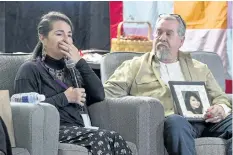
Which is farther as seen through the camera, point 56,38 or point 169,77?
point 169,77

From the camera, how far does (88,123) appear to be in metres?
3.38

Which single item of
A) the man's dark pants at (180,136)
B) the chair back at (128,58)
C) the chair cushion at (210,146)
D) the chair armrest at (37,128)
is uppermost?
the chair back at (128,58)

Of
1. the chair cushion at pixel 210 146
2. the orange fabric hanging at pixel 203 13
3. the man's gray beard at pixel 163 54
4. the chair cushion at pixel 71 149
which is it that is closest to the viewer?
the chair cushion at pixel 71 149

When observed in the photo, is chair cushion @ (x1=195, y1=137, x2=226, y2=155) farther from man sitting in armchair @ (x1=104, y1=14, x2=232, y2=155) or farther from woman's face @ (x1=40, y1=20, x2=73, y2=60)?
woman's face @ (x1=40, y1=20, x2=73, y2=60)

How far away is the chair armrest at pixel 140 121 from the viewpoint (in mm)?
3184

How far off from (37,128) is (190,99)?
100cm

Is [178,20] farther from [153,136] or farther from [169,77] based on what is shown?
[153,136]

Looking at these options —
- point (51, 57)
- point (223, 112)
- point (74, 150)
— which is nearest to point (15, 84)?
point (51, 57)

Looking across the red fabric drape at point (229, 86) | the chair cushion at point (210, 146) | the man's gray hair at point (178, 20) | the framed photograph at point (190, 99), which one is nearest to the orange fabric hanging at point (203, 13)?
the red fabric drape at point (229, 86)

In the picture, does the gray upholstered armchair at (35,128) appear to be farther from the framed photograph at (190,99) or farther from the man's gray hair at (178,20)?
the man's gray hair at (178,20)

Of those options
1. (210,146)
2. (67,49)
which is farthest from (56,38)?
(210,146)

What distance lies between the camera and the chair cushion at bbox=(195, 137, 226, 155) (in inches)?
129

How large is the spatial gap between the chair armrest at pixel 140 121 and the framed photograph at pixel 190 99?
0.88ft

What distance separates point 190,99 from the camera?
3.54m
